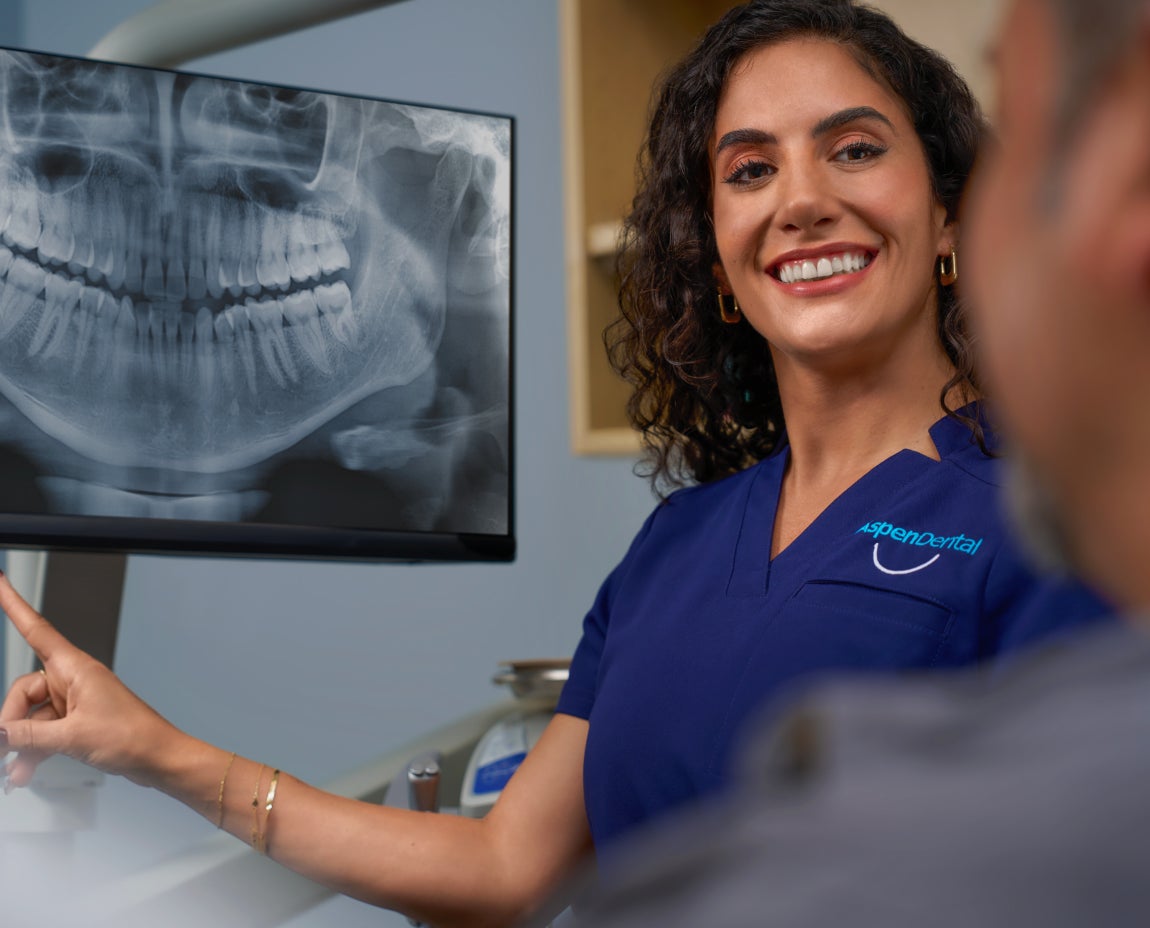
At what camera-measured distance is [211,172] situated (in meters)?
1.07

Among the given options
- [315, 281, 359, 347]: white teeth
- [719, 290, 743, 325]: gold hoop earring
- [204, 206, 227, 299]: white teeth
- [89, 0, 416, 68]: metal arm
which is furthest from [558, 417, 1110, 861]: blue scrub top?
[89, 0, 416, 68]: metal arm

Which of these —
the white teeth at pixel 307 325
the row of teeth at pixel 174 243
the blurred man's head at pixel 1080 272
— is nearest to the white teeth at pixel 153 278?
the row of teeth at pixel 174 243

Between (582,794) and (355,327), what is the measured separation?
1.52 ft

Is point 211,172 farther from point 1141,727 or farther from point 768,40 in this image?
point 1141,727

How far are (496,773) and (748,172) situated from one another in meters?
0.66

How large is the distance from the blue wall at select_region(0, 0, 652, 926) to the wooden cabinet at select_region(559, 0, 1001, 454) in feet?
1.71

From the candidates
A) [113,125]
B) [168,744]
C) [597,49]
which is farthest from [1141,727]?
[597,49]

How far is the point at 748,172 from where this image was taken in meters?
1.18

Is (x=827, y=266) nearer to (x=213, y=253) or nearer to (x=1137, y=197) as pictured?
(x=213, y=253)

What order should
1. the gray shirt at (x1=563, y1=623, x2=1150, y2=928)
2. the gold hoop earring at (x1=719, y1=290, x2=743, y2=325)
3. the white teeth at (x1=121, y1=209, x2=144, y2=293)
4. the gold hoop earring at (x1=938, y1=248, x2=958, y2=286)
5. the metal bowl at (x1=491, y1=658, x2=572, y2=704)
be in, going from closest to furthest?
the gray shirt at (x1=563, y1=623, x2=1150, y2=928), the white teeth at (x1=121, y1=209, x2=144, y2=293), the gold hoop earring at (x1=938, y1=248, x2=958, y2=286), the gold hoop earring at (x1=719, y1=290, x2=743, y2=325), the metal bowl at (x1=491, y1=658, x2=572, y2=704)

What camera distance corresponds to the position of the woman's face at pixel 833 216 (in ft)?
3.59

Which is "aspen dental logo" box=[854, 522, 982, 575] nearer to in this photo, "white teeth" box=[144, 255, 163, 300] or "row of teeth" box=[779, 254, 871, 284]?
"row of teeth" box=[779, 254, 871, 284]

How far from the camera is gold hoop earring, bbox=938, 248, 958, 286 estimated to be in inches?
45.1

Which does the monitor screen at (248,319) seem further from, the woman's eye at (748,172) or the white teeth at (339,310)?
the woman's eye at (748,172)
